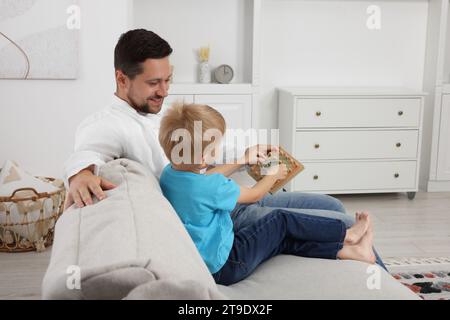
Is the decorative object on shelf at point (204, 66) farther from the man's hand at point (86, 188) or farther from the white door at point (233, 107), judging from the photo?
the man's hand at point (86, 188)

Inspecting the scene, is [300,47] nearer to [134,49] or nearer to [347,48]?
[347,48]

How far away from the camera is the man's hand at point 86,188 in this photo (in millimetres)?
1490

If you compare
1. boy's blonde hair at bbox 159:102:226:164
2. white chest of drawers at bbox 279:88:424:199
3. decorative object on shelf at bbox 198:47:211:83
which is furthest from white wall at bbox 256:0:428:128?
boy's blonde hair at bbox 159:102:226:164

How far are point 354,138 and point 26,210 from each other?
7.65 feet

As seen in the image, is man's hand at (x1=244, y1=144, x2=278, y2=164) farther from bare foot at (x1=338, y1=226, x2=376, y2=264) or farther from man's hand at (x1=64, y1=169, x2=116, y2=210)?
man's hand at (x1=64, y1=169, x2=116, y2=210)

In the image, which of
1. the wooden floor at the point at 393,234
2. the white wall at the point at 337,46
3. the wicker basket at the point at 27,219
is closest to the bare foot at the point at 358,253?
the wooden floor at the point at 393,234

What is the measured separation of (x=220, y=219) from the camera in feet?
6.14

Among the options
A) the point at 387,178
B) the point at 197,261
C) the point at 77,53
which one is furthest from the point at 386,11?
the point at 197,261

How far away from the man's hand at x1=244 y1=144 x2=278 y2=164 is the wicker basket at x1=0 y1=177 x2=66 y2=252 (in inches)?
58.4

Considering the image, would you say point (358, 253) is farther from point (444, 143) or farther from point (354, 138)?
point (444, 143)

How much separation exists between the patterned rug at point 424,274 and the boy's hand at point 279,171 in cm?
99

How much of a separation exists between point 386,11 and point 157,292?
4.31 metres

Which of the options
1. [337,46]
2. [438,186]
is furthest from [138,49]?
[438,186]

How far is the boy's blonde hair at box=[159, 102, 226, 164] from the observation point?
67.1 inches
